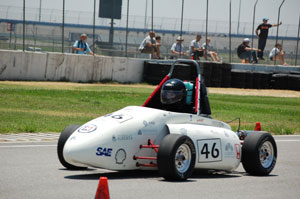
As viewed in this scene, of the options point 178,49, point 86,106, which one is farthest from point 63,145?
point 178,49

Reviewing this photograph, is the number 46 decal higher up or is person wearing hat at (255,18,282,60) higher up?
person wearing hat at (255,18,282,60)

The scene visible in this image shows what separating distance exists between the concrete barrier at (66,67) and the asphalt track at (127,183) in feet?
50.0

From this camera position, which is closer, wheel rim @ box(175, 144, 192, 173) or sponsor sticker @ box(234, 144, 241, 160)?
wheel rim @ box(175, 144, 192, 173)

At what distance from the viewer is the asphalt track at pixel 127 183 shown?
7.00 meters

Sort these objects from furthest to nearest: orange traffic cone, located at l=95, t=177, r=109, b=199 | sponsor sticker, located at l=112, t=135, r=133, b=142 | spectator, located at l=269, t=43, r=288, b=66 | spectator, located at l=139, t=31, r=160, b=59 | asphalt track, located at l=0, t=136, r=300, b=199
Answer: spectator, located at l=269, t=43, r=288, b=66 → spectator, located at l=139, t=31, r=160, b=59 → sponsor sticker, located at l=112, t=135, r=133, b=142 → asphalt track, located at l=0, t=136, r=300, b=199 → orange traffic cone, located at l=95, t=177, r=109, b=199

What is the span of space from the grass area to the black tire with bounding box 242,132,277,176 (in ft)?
18.8

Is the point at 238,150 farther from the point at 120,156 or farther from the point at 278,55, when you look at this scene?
the point at 278,55

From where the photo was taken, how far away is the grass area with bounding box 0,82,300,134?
618 inches

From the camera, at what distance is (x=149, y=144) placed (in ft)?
27.5

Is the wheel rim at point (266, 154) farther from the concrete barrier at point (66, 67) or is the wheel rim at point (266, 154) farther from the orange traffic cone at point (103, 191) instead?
the concrete barrier at point (66, 67)

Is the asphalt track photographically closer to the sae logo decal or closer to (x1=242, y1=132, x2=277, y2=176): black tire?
(x1=242, y1=132, x2=277, y2=176): black tire

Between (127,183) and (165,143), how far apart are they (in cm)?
68

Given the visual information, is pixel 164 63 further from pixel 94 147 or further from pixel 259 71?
pixel 94 147

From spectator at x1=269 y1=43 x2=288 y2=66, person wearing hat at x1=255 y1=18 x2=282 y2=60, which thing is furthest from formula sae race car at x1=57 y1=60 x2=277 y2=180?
spectator at x1=269 y1=43 x2=288 y2=66
